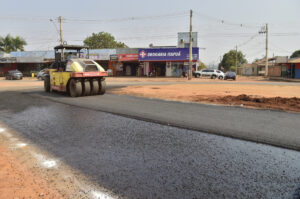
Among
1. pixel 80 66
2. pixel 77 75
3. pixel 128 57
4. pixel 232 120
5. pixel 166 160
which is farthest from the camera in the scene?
pixel 128 57

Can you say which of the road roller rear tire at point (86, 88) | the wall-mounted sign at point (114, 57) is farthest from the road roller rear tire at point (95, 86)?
the wall-mounted sign at point (114, 57)

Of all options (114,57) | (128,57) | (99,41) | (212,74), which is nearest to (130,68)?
(128,57)

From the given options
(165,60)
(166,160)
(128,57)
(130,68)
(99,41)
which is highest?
(99,41)

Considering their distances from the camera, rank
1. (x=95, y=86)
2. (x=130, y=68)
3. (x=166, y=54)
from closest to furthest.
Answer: (x=95, y=86), (x=166, y=54), (x=130, y=68)

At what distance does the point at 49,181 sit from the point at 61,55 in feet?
40.9

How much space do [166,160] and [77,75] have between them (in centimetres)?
937

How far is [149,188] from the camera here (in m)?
3.21

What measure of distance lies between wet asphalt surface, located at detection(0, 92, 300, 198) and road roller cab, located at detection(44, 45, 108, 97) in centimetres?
605

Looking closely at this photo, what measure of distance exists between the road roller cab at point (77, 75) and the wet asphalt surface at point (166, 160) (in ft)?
19.8

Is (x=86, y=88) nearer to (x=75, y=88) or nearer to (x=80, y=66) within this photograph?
(x=75, y=88)

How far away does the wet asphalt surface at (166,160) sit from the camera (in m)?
3.20

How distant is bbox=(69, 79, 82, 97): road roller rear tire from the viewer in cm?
1280

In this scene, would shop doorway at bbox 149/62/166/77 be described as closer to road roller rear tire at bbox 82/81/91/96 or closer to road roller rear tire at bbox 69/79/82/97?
road roller rear tire at bbox 82/81/91/96

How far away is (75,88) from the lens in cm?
1280
